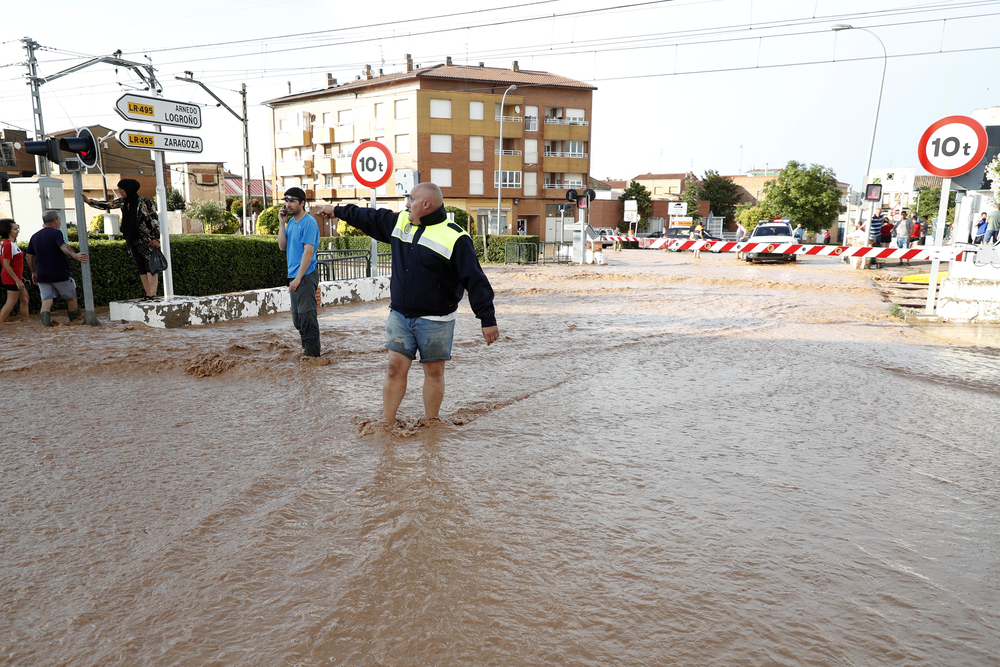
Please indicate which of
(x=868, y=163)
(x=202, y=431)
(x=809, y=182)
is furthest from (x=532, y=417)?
(x=809, y=182)

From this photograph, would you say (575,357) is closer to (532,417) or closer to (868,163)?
(532,417)

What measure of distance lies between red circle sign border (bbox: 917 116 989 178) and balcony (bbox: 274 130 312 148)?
180 feet

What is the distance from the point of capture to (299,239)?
265 inches

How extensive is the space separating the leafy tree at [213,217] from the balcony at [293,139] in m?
16.2

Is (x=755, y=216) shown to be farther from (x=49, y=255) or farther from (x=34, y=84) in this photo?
(x=49, y=255)

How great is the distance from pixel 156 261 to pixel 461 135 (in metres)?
45.0

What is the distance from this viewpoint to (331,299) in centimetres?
1225

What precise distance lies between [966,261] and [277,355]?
32.1 ft

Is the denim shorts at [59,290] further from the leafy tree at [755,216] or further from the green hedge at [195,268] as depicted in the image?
the leafy tree at [755,216]

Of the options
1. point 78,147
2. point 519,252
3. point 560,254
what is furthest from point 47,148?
point 560,254

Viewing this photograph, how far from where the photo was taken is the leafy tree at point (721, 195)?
7975cm

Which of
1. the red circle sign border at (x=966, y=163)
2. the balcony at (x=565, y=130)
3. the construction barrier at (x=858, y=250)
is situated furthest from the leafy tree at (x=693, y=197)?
the red circle sign border at (x=966, y=163)

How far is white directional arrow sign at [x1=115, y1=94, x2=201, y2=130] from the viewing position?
8797 mm

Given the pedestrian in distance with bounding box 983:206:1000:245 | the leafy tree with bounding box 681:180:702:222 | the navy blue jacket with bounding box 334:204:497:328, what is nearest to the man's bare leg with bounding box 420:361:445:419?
the navy blue jacket with bounding box 334:204:497:328
